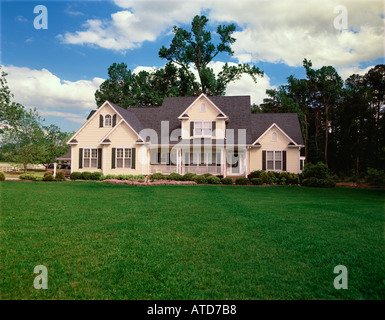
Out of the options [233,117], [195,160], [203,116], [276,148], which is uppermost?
→ [233,117]

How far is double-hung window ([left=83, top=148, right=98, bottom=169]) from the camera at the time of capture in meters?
25.1

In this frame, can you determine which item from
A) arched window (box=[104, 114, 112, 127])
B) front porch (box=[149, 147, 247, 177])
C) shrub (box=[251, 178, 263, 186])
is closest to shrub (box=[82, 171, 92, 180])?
arched window (box=[104, 114, 112, 127])

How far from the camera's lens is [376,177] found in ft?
65.1

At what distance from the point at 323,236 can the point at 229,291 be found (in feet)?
12.5

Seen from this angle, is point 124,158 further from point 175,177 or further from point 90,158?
point 175,177

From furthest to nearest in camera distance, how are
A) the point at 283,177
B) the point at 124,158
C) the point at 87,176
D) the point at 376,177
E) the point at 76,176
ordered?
the point at 124,158
the point at 76,176
the point at 87,176
the point at 283,177
the point at 376,177

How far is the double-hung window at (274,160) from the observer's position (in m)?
25.1

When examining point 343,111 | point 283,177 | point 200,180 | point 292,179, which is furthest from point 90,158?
point 343,111

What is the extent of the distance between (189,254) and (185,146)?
1981cm

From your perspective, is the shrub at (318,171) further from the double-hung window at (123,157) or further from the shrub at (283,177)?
the double-hung window at (123,157)

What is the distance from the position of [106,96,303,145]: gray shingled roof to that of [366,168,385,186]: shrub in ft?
22.9

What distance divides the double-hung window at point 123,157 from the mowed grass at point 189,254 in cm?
1534

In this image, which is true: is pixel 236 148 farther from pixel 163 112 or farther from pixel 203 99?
pixel 163 112
